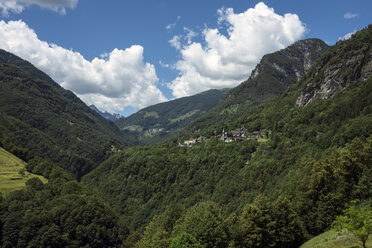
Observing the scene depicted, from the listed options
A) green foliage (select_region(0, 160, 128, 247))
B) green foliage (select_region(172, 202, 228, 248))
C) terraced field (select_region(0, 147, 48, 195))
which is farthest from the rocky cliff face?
terraced field (select_region(0, 147, 48, 195))

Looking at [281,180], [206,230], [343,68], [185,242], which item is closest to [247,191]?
[281,180]

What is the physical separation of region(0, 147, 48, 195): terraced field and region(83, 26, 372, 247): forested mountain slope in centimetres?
Result: 7125

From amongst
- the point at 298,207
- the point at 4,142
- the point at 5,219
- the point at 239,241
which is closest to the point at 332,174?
the point at 298,207

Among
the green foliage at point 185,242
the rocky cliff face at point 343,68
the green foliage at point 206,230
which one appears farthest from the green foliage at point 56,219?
the rocky cliff face at point 343,68

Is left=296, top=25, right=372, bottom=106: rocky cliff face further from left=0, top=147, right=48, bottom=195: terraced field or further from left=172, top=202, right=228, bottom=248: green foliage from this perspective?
left=0, top=147, right=48, bottom=195: terraced field

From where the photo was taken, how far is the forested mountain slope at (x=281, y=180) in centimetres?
4588

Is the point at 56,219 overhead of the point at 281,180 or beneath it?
beneath

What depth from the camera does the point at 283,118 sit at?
189000mm

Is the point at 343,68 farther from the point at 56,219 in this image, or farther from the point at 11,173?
the point at 11,173

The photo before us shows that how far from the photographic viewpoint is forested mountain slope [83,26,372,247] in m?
45.9

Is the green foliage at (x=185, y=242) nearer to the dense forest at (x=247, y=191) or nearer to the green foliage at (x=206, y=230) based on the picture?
the green foliage at (x=206, y=230)

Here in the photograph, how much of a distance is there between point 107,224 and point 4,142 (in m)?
105

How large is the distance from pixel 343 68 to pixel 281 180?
10950 centimetres

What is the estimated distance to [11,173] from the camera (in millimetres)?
134250
